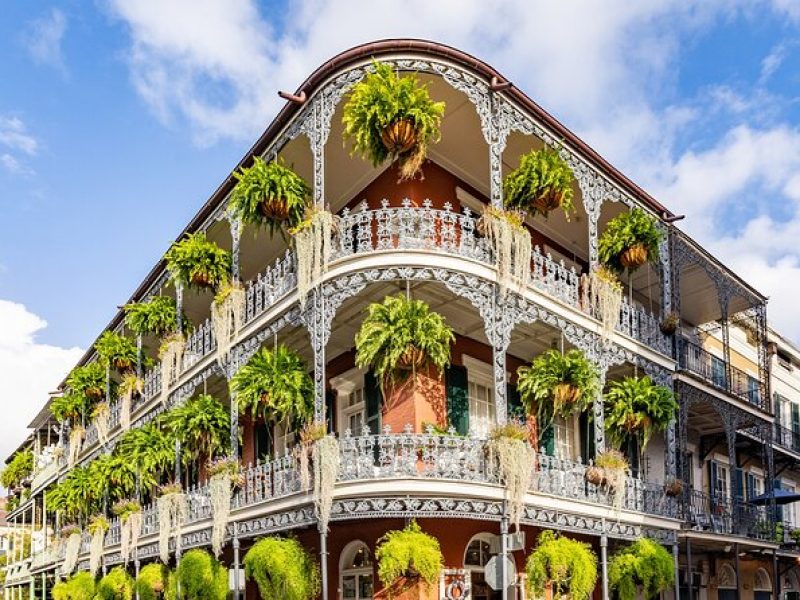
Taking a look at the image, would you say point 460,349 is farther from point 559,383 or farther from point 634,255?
point 634,255

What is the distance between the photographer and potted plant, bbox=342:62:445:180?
1214cm

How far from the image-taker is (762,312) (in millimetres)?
22078

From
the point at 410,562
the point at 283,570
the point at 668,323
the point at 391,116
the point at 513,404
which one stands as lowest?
the point at 283,570

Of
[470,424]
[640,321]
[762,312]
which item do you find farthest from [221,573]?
[762,312]

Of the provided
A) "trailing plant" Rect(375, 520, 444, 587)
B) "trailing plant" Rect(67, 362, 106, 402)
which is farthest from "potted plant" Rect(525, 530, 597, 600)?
"trailing plant" Rect(67, 362, 106, 402)

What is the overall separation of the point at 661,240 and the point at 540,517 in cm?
669

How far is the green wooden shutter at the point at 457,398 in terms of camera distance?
14.3 meters

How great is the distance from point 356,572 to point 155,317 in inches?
346

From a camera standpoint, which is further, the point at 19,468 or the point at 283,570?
the point at 19,468

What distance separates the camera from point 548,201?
13.7 meters

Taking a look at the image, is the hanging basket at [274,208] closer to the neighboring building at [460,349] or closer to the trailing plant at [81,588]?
the neighboring building at [460,349]

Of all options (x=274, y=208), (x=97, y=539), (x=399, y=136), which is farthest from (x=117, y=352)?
(x=399, y=136)

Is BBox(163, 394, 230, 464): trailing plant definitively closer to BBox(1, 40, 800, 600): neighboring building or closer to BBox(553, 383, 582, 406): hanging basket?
BBox(1, 40, 800, 600): neighboring building

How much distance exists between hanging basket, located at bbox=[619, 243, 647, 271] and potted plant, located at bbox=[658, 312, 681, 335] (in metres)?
1.66
